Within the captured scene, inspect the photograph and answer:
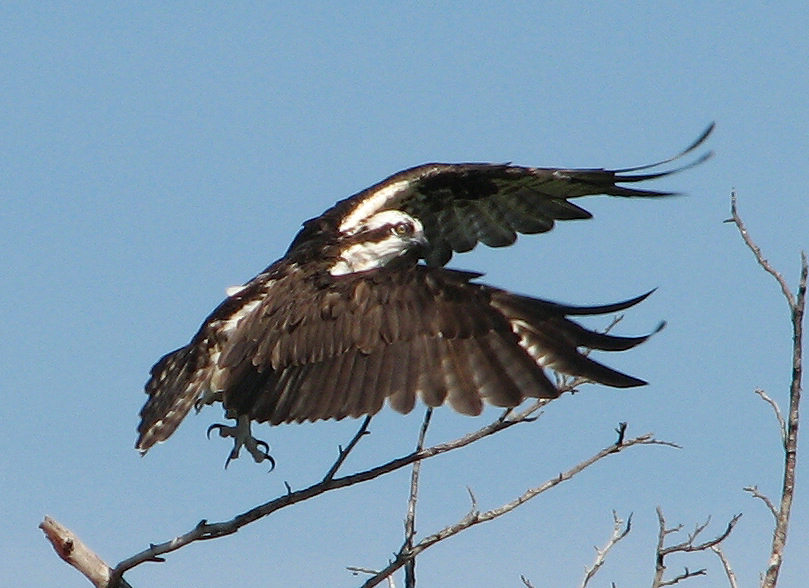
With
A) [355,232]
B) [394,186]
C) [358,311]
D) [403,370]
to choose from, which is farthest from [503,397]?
[394,186]

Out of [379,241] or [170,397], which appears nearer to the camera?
[170,397]

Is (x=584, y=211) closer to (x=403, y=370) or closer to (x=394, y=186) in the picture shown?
(x=394, y=186)

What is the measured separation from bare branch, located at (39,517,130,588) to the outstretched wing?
2947 millimetres

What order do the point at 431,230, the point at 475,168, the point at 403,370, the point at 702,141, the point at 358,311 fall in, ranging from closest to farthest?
the point at 403,370, the point at 358,311, the point at 702,141, the point at 475,168, the point at 431,230

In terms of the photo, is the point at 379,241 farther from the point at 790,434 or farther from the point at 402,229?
the point at 790,434

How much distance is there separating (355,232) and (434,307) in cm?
202

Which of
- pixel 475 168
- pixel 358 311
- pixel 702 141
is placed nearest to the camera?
pixel 358 311

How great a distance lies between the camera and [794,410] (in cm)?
498

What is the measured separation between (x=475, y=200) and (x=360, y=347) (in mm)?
3248

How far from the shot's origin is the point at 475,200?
343 inches

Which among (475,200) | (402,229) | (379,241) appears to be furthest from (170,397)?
(475,200)

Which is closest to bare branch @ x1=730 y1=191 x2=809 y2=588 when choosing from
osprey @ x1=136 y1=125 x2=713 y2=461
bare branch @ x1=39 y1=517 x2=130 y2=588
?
A: osprey @ x1=136 y1=125 x2=713 y2=461

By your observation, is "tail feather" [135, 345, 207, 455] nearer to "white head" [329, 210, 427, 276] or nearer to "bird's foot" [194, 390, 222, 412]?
"bird's foot" [194, 390, 222, 412]

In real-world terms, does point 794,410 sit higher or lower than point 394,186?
lower
